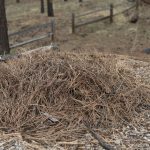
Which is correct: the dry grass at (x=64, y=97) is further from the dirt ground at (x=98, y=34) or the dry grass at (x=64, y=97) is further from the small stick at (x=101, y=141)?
the dirt ground at (x=98, y=34)

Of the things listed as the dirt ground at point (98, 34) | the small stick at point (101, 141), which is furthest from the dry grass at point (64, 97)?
the dirt ground at point (98, 34)

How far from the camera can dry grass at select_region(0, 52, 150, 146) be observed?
18.7ft

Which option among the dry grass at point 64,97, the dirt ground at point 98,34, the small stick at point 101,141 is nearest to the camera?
the small stick at point 101,141

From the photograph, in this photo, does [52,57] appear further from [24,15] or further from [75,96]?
[24,15]

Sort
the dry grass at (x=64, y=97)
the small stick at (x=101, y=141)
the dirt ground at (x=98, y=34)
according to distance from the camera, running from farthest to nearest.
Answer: the dirt ground at (x=98, y=34), the dry grass at (x=64, y=97), the small stick at (x=101, y=141)

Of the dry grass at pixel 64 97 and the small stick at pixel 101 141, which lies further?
the dry grass at pixel 64 97

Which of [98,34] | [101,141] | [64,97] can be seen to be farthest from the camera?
[98,34]

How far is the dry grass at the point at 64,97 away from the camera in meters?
5.71

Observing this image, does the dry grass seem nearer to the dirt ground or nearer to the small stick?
the small stick

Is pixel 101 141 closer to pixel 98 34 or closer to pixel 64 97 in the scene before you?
pixel 64 97

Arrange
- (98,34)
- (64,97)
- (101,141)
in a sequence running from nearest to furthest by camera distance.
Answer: (101,141), (64,97), (98,34)

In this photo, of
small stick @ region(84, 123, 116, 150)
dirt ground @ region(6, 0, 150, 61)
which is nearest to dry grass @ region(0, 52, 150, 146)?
small stick @ region(84, 123, 116, 150)

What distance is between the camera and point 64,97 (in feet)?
20.1

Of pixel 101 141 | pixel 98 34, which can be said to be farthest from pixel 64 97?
pixel 98 34
